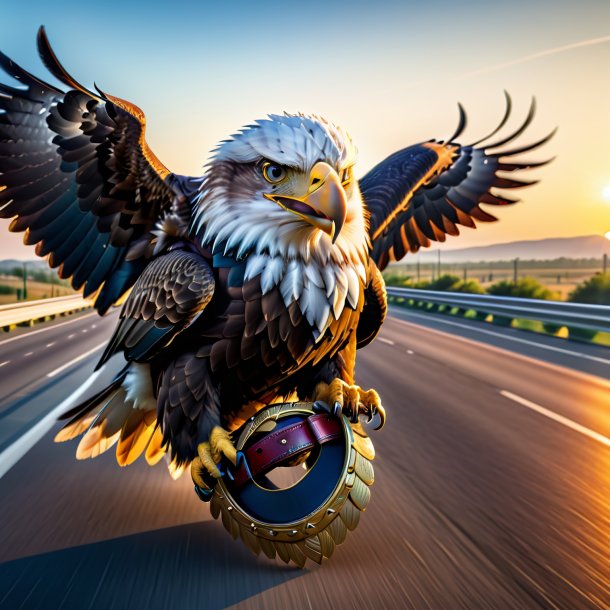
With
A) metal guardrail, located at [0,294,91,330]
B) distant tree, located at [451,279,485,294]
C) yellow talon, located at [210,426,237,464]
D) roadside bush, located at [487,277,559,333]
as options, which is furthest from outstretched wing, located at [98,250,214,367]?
distant tree, located at [451,279,485,294]

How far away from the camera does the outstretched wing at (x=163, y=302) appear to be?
2.90 meters

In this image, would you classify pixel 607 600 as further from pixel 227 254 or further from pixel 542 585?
pixel 227 254

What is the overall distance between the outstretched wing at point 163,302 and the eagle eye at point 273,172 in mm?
518

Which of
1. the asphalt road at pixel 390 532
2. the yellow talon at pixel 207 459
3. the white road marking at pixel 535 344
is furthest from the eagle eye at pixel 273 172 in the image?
the white road marking at pixel 535 344

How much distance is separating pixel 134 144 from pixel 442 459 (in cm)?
350

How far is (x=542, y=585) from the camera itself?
3.09m

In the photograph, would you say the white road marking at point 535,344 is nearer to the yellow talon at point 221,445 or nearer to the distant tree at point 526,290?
the distant tree at point 526,290

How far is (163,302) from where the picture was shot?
3.00 meters

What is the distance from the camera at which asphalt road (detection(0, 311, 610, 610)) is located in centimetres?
297

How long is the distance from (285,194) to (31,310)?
17458 millimetres

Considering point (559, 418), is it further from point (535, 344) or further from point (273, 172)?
point (535, 344)

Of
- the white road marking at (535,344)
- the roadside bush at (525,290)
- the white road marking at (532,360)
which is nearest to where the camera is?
the white road marking at (532,360)

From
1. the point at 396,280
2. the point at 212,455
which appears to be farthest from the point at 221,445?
the point at 396,280

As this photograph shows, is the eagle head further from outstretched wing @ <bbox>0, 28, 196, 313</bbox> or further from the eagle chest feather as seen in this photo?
outstretched wing @ <bbox>0, 28, 196, 313</bbox>
